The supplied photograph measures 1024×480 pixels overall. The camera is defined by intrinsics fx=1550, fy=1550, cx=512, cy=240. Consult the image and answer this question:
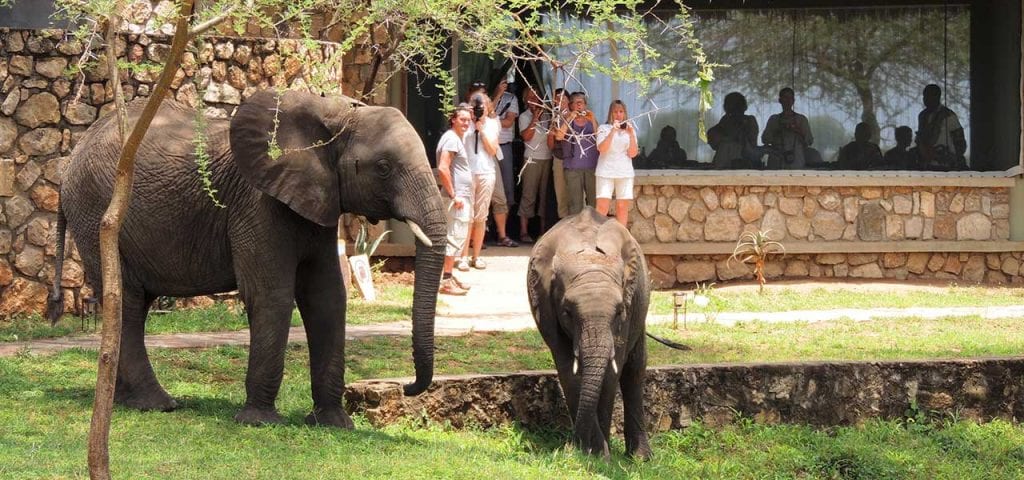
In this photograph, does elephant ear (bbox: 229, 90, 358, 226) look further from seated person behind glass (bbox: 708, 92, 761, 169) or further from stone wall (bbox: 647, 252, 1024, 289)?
seated person behind glass (bbox: 708, 92, 761, 169)

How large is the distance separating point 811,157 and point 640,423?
10.2 meters

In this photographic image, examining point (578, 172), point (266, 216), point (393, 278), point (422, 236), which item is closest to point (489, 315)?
point (393, 278)

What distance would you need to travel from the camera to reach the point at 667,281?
19312 millimetres

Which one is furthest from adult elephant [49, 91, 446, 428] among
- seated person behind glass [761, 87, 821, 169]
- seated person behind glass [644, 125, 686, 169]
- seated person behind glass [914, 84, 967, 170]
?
seated person behind glass [914, 84, 967, 170]

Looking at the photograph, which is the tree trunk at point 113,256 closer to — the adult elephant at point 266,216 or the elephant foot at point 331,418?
the adult elephant at point 266,216

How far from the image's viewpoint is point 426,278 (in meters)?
8.98

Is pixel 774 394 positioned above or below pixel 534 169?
below

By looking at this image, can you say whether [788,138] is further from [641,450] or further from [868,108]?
[641,450]

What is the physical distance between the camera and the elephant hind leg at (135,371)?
32.7ft

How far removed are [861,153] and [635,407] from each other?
10.5 metres

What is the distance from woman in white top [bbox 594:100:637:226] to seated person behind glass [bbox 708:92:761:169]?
65.9 inches

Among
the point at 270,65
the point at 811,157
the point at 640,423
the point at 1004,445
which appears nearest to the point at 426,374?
the point at 640,423

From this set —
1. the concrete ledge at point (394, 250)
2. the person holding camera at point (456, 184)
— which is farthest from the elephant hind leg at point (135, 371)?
the concrete ledge at point (394, 250)

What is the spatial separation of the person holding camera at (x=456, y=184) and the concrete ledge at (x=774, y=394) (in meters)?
5.65
